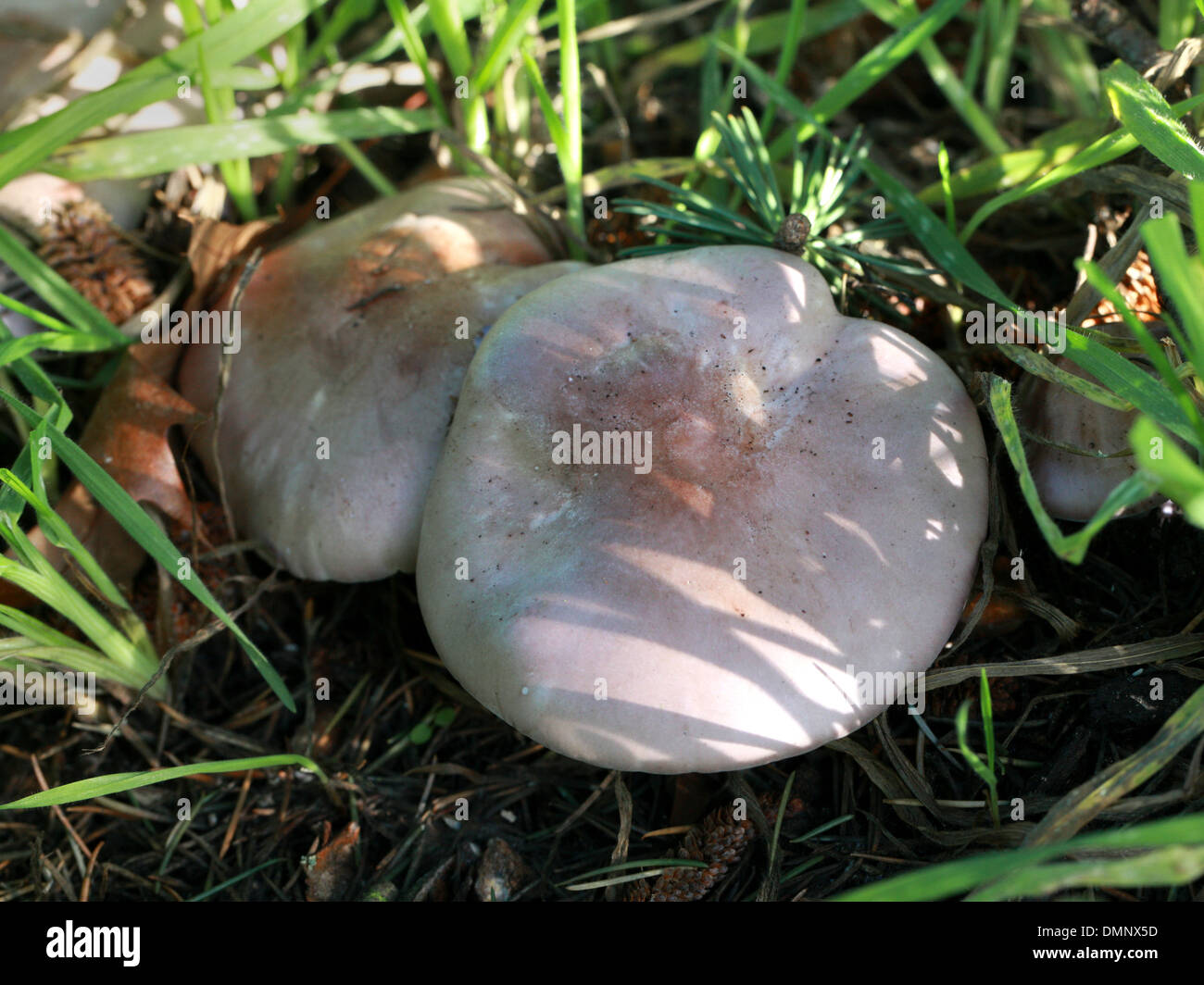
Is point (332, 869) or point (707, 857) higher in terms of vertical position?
point (707, 857)

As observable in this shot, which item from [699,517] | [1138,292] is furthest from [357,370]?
[1138,292]

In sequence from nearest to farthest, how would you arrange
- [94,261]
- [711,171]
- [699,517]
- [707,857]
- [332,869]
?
[699,517]
[707,857]
[332,869]
[711,171]
[94,261]

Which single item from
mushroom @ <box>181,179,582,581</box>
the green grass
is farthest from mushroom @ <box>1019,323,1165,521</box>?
mushroom @ <box>181,179,582,581</box>

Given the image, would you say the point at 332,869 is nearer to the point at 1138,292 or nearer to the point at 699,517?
the point at 699,517

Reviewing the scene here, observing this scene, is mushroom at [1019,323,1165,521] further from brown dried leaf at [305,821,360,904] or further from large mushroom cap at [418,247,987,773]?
brown dried leaf at [305,821,360,904]

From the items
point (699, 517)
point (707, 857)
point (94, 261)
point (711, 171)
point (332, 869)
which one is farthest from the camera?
point (94, 261)
